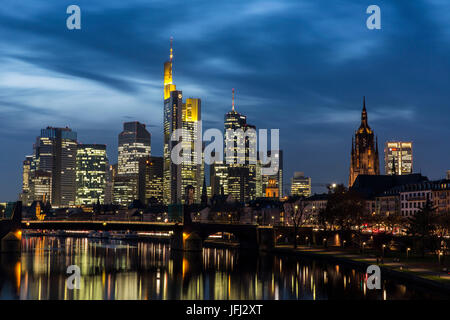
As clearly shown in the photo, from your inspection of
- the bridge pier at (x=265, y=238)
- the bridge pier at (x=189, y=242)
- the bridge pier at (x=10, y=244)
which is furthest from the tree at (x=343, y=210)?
the bridge pier at (x=10, y=244)

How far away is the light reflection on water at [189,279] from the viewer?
302 ft

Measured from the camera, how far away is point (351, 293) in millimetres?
91625

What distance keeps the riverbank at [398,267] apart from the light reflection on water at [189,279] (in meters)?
1.96

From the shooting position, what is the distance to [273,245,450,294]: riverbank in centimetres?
8819

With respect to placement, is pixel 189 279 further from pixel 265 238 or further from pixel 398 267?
pixel 265 238

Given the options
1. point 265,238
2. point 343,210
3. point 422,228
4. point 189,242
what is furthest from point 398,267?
point 189,242

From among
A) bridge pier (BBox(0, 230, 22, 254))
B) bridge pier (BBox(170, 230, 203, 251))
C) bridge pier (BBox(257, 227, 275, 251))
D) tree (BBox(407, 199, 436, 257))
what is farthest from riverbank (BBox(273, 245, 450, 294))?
bridge pier (BBox(0, 230, 22, 254))

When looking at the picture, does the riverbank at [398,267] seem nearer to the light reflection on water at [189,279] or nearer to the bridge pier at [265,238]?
the light reflection on water at [189,279]

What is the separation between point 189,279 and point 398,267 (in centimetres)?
3632

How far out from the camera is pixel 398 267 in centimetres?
10656

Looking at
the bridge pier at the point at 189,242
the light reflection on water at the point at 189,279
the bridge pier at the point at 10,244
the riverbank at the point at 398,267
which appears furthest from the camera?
the bridge pier at the point at 189,242
